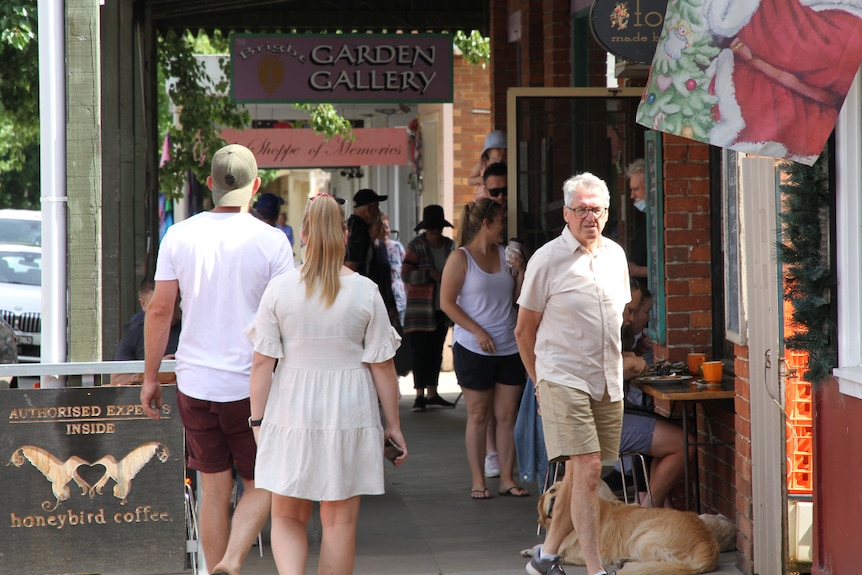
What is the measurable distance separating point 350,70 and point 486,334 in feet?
15.0

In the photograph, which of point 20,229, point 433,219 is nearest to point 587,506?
point 433,219

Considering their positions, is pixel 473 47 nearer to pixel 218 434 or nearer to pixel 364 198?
pixel 364 198

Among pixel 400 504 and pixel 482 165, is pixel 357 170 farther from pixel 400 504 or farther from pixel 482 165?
pixel 400 504

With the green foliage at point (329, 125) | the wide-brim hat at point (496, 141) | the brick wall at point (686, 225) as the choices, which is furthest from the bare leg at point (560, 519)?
the green foliage at point (329, 125)

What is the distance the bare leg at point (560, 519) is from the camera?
18.0ft

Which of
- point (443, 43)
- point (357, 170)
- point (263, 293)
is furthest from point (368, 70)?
point (357, 170)

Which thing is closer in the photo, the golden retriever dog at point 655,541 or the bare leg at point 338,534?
the bare leg at point 338,534

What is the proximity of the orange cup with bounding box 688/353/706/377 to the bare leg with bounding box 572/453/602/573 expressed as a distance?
126 cm

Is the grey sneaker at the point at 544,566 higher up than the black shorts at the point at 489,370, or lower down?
lower down

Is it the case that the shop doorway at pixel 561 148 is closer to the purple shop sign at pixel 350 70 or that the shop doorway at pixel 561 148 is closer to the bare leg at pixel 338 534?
the purple shop sign at pixel 350 70

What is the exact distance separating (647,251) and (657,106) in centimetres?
277

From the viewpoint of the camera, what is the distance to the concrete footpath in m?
5.88

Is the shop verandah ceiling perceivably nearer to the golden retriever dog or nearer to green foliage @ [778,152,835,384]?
the golden retriever dog

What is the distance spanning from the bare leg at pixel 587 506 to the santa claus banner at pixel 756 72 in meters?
1.57
